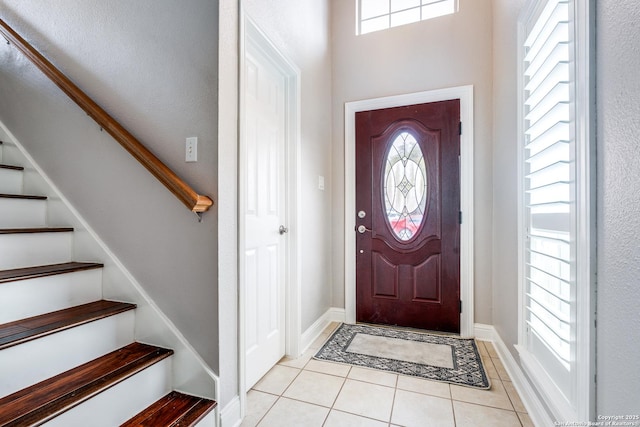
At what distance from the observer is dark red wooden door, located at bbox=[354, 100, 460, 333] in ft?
8.23

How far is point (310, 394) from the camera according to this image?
1670mm

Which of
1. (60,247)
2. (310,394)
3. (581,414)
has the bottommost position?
(310,394)

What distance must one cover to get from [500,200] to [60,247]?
282 centimetres

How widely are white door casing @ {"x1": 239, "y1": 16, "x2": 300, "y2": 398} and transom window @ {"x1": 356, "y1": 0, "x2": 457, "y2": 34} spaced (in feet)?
4.25

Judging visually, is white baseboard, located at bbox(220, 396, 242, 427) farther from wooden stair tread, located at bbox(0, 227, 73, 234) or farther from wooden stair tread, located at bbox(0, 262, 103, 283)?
wooden stair tread, located at bbox(0, 227, 73, 234)

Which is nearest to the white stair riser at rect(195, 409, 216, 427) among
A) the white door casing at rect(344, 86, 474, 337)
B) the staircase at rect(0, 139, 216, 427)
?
the staircase at rect(0, 139, 216, 427)

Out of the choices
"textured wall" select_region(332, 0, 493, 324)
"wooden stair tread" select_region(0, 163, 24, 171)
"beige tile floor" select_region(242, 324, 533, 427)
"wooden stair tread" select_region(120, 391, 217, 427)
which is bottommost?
"beige tile floor" select_region(242, 324, 533, 427)

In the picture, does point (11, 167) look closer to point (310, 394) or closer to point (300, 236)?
point (300, 236)

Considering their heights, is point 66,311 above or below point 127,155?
below

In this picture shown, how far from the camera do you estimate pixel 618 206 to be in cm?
87

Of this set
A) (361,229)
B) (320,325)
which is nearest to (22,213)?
(320,325)

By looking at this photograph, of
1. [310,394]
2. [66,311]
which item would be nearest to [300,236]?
[310,394]

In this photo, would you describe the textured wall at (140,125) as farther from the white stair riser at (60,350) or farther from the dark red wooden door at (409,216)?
the dark red wooden door at (409,216)

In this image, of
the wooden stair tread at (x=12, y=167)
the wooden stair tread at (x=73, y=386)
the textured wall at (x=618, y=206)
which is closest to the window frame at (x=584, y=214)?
the textured wall at (x=618, y=206)
